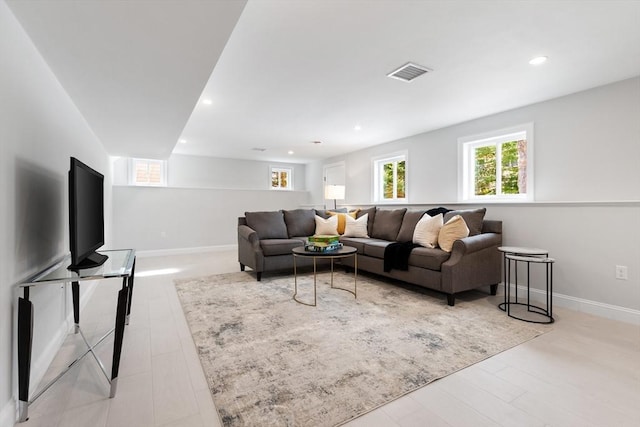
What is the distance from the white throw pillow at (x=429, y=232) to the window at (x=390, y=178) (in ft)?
5.59

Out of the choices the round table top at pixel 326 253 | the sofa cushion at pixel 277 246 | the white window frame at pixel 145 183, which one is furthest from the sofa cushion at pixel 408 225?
the white window frame at pixel 145 183

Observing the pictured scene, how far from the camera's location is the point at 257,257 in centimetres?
399

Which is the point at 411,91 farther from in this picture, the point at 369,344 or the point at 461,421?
the point at 461,421

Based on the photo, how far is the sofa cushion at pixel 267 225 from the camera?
456 cm

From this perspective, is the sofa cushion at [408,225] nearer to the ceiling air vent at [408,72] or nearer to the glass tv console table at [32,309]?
the ceiling air vent at [408,72]

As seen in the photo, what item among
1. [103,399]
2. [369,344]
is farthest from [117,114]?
[369,344]

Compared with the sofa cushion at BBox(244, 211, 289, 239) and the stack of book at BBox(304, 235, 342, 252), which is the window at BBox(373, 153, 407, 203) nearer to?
the sofa cushion at BBox(244, 211, 289, 239)

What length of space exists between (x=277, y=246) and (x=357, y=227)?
54.0 inches

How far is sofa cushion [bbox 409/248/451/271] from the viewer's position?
121 inches

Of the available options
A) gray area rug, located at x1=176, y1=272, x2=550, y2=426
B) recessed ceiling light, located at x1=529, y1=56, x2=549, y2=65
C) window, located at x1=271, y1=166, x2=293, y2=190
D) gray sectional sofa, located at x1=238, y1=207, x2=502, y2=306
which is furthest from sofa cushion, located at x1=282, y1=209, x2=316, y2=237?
recessed ceiling light, located at x1=529, y1=56, x2=549, y2=65

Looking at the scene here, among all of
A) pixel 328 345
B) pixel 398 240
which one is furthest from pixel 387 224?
pixel 328 345

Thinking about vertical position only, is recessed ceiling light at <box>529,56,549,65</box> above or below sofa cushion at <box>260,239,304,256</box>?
above

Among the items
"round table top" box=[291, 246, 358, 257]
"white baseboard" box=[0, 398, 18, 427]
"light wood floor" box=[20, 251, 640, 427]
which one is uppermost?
"round table top" box=[291, 246, 358, 257]

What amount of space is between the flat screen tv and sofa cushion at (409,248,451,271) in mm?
2908
